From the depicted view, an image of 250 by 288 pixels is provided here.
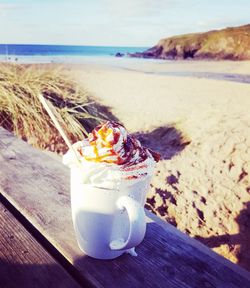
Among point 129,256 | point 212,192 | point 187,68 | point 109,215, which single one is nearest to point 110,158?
point 109,215

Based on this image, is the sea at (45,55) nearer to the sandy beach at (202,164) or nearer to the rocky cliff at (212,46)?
the sandy beach at (202,164)

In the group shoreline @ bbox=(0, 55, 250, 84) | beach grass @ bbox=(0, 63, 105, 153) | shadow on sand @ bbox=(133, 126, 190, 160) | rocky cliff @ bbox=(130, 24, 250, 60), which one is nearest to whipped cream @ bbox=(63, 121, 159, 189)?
beach grass @ bbox=(0, 63, 105, 153)

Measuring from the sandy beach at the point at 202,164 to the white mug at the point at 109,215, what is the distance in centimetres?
196

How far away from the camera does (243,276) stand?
73cm

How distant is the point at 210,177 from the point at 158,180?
0.53 m

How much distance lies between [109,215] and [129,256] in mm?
134

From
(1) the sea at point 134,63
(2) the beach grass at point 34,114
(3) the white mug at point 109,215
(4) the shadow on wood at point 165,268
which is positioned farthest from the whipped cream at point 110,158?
(1) the sea at point 134,63

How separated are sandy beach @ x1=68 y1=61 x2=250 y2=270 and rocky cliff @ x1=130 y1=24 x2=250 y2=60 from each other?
22326 mm

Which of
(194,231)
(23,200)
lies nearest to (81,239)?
(23,200)

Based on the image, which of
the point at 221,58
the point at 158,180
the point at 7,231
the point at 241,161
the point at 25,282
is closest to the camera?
the point at 25,282

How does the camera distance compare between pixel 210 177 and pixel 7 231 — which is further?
pixel 210 177

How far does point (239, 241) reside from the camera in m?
2.63

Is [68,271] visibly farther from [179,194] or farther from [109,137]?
[179,194]

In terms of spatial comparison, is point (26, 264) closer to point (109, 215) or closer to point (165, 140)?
point (109, 215)
